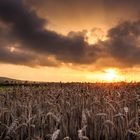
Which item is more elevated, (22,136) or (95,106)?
(95,106)

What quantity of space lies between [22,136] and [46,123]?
770 millimetres

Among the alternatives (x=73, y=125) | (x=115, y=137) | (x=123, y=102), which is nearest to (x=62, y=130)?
(x=73, y=125)

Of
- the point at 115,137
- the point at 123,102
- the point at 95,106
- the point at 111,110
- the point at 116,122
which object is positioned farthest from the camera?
the point at 123,102

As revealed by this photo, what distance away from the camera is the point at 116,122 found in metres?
8.25

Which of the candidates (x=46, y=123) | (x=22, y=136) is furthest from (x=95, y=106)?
(x=22, y=136)

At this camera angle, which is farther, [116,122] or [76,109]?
[76,109]

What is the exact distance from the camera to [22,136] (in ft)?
25.2

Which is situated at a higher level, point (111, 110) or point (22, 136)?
point (111, 110)

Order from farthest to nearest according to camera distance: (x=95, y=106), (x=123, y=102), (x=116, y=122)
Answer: (x=123, y=102) < (x=95, y=106) < (x=116, y=122)

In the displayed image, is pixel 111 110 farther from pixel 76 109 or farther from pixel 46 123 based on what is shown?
pixel 46 123

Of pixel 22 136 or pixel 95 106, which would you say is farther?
pixel 95 106

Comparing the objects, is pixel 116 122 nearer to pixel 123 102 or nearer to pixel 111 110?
pixel 111 110

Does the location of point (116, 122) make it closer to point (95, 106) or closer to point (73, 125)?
point (73, 125)

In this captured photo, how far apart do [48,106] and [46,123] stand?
6.16 feet
